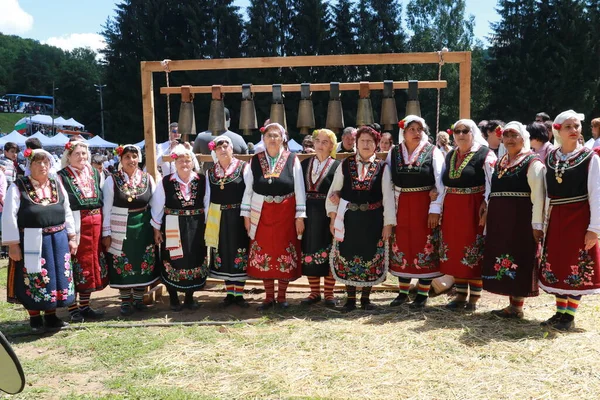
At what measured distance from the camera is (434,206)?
5.21 m

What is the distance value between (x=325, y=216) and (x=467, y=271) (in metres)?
1.49

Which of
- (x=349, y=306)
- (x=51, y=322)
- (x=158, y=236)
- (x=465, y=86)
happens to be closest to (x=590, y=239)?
(x=465, y=86)

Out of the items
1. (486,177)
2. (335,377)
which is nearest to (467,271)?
(486,177)

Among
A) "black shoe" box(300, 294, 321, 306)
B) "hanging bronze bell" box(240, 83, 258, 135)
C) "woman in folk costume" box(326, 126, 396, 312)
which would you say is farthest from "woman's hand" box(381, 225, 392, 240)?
"hanging bronze bell" box(240, 83, 258, 135)

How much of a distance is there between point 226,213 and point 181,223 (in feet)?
1.57

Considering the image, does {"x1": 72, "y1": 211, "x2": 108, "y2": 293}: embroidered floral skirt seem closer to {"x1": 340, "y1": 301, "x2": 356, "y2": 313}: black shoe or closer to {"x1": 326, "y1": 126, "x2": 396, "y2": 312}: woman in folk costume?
{"x1": 326, "y1": 126, "x2": 396, "y2": 312}: woman in folk costume

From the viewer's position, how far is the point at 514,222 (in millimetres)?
4848

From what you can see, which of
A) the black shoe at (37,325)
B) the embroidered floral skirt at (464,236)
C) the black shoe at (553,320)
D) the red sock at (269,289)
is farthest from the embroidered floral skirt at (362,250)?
the black shoe at (37,325)

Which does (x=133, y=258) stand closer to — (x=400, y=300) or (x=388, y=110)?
(x=400, y=300)

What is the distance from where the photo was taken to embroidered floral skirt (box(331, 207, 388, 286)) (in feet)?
17.6

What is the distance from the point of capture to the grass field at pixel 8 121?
54.2m

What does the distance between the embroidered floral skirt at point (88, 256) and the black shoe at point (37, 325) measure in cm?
45

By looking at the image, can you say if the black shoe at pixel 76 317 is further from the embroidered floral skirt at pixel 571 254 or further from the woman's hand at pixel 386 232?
the embroidered floral skirt at pixel 571 254

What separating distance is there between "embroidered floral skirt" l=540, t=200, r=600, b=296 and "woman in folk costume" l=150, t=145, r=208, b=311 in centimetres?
337
